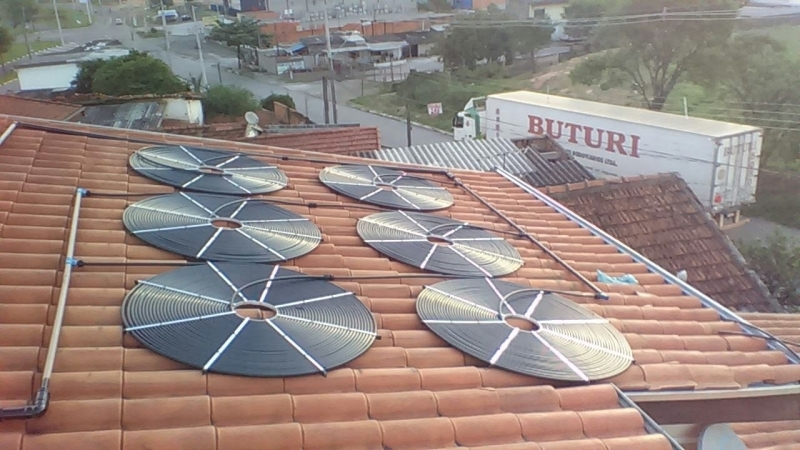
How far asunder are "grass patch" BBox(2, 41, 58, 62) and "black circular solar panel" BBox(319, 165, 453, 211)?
46098 millimetres

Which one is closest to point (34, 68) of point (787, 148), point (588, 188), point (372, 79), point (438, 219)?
point (372, 79)

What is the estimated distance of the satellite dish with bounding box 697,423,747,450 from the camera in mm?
4578

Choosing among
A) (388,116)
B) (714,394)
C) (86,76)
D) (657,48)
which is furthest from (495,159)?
(86,76)

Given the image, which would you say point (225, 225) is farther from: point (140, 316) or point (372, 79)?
point (372, 79)

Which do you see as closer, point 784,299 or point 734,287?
point 734,287

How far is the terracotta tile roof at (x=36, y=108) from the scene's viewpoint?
54.1 ft

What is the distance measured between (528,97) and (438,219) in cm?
1825

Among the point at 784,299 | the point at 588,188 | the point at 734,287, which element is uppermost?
the point at 588,188

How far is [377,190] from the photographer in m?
7.04

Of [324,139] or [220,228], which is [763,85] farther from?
[220,228]

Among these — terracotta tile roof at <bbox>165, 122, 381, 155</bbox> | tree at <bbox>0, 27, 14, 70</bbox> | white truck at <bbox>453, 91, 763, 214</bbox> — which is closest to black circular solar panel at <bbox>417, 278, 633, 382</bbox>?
terracotta tile roof at <bbox>165, 122, 381, 155</bbox>

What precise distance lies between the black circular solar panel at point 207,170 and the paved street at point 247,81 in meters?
21.7

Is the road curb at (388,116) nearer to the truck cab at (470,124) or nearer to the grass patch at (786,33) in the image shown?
the truck cab at (470,124)

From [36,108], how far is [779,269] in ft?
60.2
